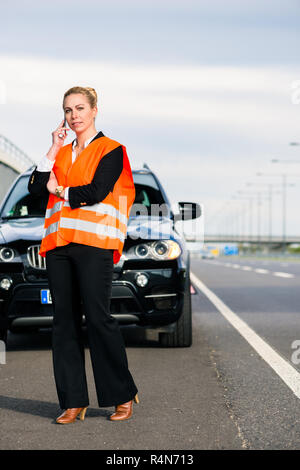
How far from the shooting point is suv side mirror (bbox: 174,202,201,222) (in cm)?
791

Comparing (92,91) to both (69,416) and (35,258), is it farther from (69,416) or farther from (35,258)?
(35,258)

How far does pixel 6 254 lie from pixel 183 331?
1.78 m

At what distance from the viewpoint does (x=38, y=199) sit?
26.5 feet

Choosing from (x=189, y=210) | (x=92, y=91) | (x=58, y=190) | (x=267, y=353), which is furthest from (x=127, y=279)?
(x=92, y=91)

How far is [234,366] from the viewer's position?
660cm

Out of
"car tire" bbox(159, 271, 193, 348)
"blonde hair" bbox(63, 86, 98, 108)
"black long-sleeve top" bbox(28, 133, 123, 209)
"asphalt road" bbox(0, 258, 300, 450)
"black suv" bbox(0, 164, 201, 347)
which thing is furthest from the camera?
"car tire" bbox(159, 271, 193, 348)

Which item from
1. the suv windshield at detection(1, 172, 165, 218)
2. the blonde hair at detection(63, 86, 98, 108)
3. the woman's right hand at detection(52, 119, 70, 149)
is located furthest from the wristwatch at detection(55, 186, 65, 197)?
the suv windshield at detection(1, 172, 165, 218)

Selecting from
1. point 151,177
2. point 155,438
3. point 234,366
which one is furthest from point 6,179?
point 155,438

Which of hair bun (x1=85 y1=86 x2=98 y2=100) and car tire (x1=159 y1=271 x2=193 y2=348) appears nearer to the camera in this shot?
hair bun (x1=85 y1=86 x2=98 y2=100)

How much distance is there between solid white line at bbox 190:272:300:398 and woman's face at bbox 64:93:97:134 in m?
2.27

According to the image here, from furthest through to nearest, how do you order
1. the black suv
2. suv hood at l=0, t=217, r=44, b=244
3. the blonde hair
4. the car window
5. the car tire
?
1. the car window
2. the car tire
3. suv hood at l=0, t=217, r=44, b=244
4. the black suv
5. the blonde hair

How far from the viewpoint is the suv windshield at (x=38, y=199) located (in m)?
7.91

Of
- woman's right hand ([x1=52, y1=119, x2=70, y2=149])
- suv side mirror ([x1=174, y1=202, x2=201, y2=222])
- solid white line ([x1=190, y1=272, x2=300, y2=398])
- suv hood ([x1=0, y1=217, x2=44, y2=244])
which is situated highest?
woman's right hand ([x1=52, y1=119, x2=70, y2=149])

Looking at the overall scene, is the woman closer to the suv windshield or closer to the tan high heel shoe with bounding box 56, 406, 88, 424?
the tan high heel shoe with bounding box 56, 406, 88, 424
